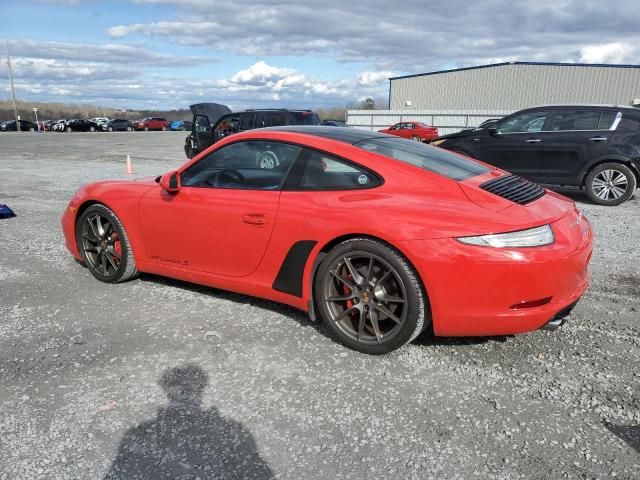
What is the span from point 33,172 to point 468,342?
1367 cm

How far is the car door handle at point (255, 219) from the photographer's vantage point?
3533 mm

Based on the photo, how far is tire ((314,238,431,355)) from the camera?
3064mm

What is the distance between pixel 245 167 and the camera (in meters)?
3.98

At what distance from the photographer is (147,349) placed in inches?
134

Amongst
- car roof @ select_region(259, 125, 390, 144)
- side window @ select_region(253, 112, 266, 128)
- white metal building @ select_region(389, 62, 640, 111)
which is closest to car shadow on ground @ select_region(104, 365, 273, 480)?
car roof @ select_region(259, 125, 390, 144)

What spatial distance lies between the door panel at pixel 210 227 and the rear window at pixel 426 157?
80 centimetres

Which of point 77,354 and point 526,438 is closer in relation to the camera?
point 526,438

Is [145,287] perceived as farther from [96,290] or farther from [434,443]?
[434,443]

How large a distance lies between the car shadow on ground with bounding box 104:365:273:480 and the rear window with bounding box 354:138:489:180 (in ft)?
6.45

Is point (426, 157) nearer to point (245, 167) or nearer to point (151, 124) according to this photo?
point (245, 167)

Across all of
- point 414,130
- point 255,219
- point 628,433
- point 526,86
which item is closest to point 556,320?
point 628,433

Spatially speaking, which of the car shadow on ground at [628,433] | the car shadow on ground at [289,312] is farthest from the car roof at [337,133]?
the car shadow on ground at [628,433]

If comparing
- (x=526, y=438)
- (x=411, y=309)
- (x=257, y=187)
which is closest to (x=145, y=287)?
(x=257, y=187)

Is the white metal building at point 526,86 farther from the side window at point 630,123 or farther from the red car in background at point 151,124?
the side window at point 630,123
